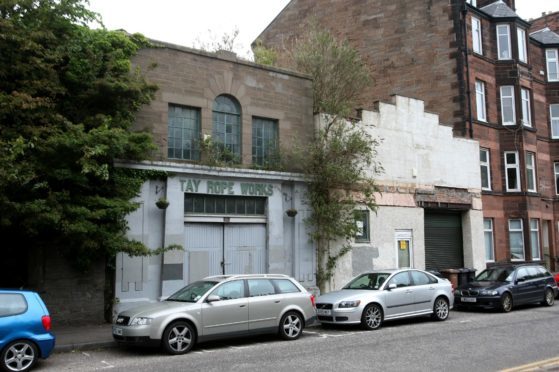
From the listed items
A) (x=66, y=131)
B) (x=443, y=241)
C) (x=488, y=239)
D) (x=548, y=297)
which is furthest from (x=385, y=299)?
(x=488, y=239)

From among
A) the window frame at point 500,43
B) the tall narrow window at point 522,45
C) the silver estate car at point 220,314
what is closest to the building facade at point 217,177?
the silver estate car at point 220,314

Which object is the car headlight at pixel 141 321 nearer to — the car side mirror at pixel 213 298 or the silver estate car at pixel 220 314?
the silver estate car at pixel 220 314

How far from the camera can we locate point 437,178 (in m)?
22.9

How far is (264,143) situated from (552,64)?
67.3 ft

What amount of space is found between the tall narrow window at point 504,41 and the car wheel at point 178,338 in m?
22.9

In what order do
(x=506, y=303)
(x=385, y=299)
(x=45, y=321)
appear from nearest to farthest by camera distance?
(x=45, y=321)
(x=385, y=299)
(x=506, y=303)

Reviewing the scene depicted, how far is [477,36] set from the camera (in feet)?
87.8

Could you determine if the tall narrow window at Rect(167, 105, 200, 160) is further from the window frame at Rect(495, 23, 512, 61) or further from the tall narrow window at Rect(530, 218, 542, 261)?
the tall narrow window at Rect(530, 218, 542, 261)

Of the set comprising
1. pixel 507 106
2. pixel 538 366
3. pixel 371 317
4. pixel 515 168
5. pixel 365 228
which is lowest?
pixel 538 366

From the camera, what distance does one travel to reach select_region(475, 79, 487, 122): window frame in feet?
85.7

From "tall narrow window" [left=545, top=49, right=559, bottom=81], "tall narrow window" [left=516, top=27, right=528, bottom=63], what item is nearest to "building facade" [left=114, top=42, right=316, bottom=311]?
"tall narrow window" [left=516, top=27, right=528, bottom=63]

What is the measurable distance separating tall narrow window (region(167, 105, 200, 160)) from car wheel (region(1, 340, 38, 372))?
7.95 meters

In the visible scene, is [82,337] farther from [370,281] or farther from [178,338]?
[370,281]

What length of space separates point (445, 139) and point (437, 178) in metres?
1.83
